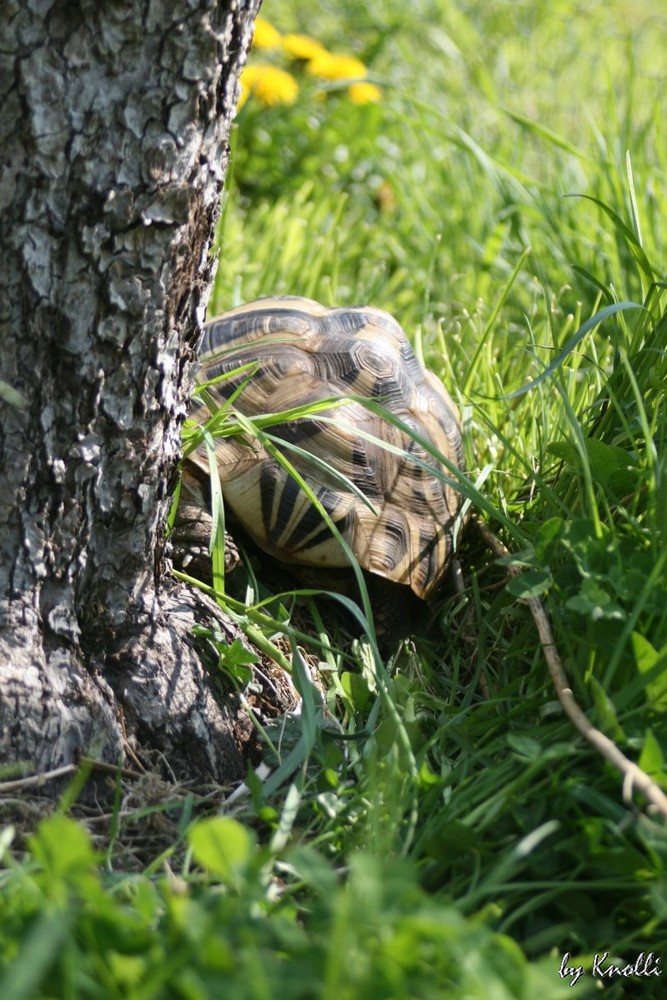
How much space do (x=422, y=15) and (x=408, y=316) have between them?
324cm

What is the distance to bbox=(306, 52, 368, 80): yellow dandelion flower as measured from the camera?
13.4ft

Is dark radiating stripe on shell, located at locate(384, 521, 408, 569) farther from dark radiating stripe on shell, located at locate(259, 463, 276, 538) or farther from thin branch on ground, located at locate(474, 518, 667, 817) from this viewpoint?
thin branch on ground, located at locate(474, 518, 667, 817)

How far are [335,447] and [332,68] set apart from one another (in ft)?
8.91

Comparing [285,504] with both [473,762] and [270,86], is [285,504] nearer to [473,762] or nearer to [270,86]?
[473,762]

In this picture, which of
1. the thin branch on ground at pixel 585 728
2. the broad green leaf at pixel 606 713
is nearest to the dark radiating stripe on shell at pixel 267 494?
the thin branch on ground at pixel 585 728

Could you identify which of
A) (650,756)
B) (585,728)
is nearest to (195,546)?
(585,728)

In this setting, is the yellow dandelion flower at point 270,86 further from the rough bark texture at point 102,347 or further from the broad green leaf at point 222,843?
the broad green leaf at point 222,843

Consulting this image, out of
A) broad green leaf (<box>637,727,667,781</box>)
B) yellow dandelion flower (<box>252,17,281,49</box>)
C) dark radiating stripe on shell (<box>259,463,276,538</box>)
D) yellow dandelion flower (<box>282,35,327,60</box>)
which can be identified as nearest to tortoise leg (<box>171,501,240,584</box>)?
dark radiating stripe on shell (<box>259,463,276,538</box>)

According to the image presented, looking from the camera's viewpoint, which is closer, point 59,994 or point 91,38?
point 59,994

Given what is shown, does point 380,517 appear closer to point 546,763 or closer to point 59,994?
point 546,763

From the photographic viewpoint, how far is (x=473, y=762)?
1478 mm

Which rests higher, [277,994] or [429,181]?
[429,181]

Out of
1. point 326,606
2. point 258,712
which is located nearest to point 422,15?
point 326,606

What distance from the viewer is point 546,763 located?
1.37 meters
